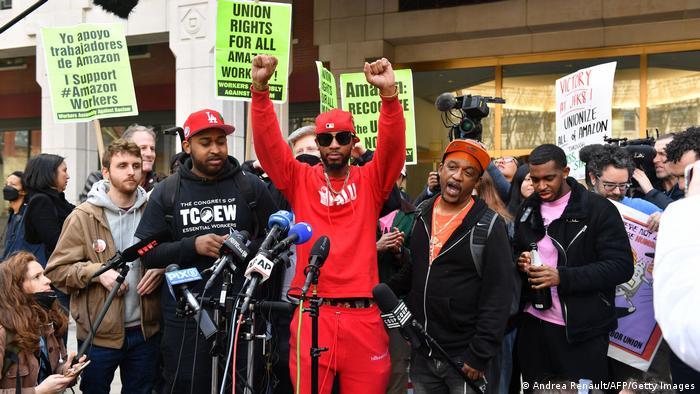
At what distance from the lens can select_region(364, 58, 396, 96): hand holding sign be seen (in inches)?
156

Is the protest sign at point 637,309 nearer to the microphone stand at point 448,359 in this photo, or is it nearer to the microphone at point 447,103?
the microphone stand at point 448,359

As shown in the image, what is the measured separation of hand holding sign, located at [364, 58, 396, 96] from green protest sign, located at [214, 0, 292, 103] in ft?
13.1

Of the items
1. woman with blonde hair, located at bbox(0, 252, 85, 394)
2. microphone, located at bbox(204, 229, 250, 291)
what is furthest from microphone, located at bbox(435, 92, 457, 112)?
woman with blonde hair, located at bbox(0, 252, 85, 394)

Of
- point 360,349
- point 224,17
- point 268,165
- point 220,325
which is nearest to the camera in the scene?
point 220,325

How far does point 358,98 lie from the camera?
8.67 metres

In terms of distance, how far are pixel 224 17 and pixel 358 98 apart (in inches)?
72.8

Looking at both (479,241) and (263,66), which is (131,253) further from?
(479,241)

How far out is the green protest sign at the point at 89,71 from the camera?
7965 millimetres

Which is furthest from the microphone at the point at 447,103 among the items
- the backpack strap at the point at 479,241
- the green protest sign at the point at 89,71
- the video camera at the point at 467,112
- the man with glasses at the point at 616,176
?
the green protest sign at the point at 89,71

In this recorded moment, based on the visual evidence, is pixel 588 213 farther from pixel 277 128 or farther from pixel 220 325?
pixel 220 325

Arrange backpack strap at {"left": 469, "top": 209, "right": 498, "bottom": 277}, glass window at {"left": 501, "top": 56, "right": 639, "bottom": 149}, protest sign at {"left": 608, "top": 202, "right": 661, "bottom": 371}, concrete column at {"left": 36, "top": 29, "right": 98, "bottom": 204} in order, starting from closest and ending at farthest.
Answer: backpack strap at {"left": 469, "top": 209, "right": 498, "bottom": 277}, protest sign at {"left": 608, "top": 202, "right": 661, "bottom": 371}, glass window at {"left": 501, "top": 56, "right": 639, "bottom": 149}, concrete column at {"left": 36, "top": 29, "right": 98, "bottom": 204}

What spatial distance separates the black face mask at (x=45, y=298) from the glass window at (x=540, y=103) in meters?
10.6

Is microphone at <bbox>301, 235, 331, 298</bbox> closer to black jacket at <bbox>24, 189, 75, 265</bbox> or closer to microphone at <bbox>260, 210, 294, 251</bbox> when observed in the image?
microphone at <bbox>260, 210, 294, 251</bbox>

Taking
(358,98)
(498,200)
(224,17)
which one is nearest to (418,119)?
(358,98)
